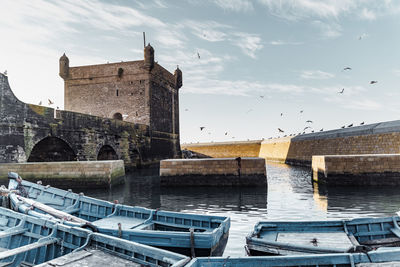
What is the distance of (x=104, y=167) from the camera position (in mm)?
15609

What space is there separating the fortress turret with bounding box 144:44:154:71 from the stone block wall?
26.7m

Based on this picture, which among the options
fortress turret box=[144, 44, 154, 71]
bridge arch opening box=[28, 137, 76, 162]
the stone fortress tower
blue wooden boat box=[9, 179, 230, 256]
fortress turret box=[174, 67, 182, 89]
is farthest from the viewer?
fortress turret box=[174, 67, 182, 89]

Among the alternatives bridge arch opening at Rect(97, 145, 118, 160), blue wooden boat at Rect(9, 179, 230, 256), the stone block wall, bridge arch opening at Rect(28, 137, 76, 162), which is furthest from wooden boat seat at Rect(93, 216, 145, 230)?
the stone block wall

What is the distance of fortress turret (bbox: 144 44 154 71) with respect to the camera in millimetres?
29922

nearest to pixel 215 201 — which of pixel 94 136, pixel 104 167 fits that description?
pixel 104 167

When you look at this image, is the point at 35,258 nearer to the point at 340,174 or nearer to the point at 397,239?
the point at 397,239

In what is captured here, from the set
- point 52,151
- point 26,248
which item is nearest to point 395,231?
point 26,248

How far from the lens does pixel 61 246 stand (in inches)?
200

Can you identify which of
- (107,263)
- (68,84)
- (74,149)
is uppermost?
(68,84)

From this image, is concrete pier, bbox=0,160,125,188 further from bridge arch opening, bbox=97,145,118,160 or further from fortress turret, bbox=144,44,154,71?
fortress turret, bbox=144,44,154,71

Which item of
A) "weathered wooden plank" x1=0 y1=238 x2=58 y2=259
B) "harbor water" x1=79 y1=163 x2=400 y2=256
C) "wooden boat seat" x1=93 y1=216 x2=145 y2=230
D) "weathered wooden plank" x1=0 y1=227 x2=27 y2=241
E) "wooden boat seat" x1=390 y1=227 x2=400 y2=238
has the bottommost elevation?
"harbor water" x1=79 y1=163 x2=400 y2=256

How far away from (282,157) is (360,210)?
95.3 ft

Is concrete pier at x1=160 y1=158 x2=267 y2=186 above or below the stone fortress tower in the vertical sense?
below

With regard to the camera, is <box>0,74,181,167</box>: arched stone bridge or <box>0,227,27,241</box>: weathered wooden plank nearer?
<box>0,227,27,241</box>: weathered wooden plank
